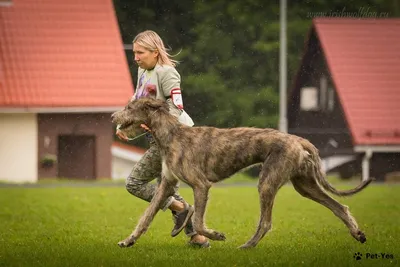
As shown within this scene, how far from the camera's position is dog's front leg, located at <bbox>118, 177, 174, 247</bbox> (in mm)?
9773

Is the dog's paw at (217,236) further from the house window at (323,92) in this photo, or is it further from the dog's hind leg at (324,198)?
the house window at (323,92)

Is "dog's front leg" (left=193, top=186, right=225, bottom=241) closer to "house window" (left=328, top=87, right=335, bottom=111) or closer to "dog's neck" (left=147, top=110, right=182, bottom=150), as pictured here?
"dog's neck" (left=147, top=110, right=182, bottom=150)

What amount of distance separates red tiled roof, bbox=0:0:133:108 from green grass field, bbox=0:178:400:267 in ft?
37.7

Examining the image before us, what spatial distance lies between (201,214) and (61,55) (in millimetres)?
24626

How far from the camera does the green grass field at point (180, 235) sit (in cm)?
929

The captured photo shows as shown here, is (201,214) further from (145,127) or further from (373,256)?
(373,256)

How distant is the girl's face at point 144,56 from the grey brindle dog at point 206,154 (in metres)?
0.40

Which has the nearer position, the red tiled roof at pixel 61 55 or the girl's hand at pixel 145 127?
the girl's hand at pixel 145 127

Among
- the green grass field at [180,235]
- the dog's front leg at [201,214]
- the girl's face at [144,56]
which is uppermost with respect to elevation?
the girl's face at [144,56]

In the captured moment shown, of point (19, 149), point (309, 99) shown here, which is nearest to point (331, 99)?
point (309, 99)

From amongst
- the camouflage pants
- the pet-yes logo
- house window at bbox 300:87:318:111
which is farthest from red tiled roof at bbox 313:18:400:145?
the pet-yes logo

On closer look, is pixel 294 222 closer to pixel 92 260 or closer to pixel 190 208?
pixel 190 208

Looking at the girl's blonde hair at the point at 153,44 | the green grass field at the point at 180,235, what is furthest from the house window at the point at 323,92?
the girl's blonde hair at the point at 153,44

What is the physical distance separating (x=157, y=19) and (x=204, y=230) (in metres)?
30.3
